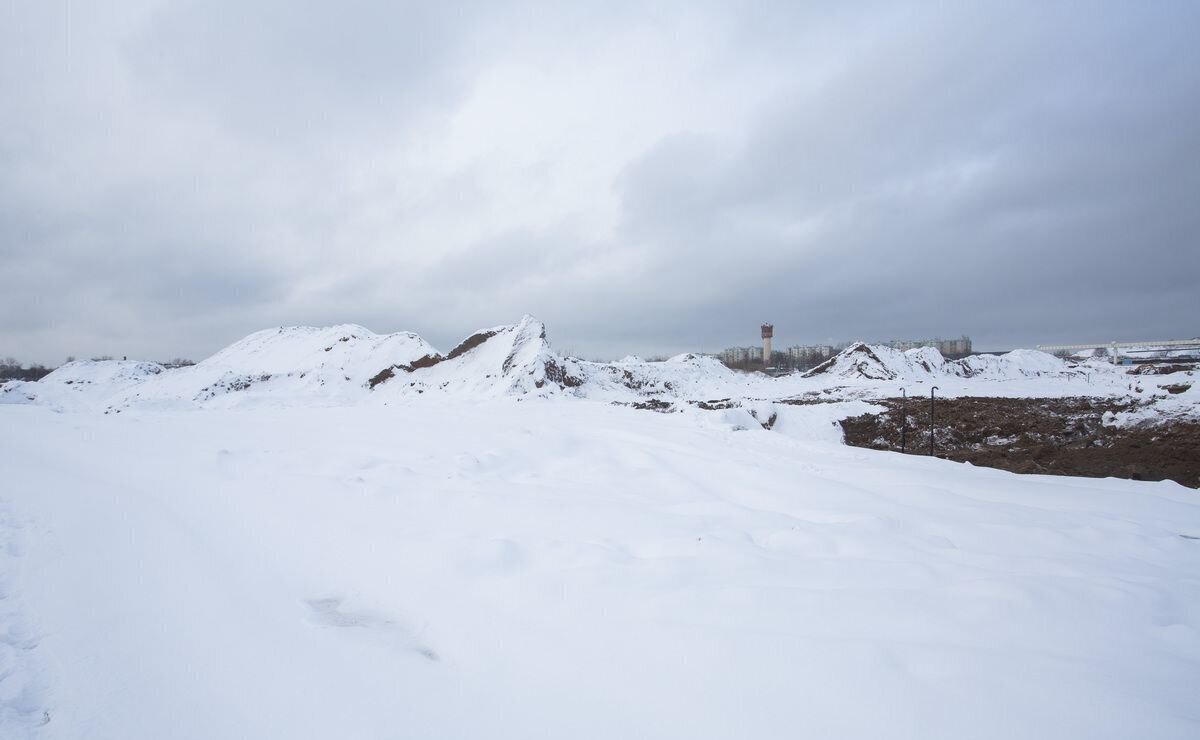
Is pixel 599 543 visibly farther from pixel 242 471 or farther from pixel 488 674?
pixel 242 471

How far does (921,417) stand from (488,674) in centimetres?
1743

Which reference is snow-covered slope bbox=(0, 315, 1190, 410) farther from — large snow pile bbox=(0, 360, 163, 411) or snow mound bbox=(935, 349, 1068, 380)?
snow mound bbox=(935, 349, 1068, 380)

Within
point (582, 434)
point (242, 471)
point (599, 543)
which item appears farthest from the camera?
point (582, 434)

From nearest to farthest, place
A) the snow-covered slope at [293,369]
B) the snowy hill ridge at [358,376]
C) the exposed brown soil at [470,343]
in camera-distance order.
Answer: the snowy hill ridge at [358,376] < the snow-covered slope at [293,369] < the exposed brown soil at [470,343]

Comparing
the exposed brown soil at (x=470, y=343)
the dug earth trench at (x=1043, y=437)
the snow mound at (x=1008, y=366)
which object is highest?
the exposed brown soil at (x=470, y=343)

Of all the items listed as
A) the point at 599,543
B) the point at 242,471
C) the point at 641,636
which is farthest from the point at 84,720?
the point at 242,471

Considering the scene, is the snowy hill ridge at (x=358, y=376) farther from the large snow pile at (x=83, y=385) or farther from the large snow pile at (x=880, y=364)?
the large snow pile at (x=880, y=364)

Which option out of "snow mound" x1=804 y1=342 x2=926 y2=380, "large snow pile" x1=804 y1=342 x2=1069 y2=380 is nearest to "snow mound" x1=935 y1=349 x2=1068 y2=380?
"large snow pile" x1=804 y1=342 x2=1069 y2=380

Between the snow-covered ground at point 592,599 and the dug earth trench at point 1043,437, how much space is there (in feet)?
15.1

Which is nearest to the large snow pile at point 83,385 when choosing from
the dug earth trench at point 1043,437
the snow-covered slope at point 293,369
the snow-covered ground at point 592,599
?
the snow-covered slope at point 293,369

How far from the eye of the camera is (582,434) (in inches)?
392

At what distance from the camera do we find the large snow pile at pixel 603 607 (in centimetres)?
245

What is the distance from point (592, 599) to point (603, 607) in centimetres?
14

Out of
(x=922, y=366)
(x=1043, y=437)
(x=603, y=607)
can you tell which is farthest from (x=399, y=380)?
(x=922, y=366)
